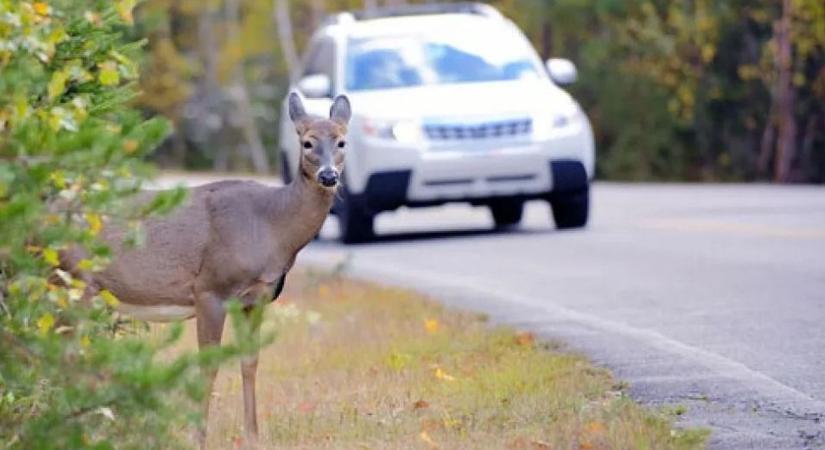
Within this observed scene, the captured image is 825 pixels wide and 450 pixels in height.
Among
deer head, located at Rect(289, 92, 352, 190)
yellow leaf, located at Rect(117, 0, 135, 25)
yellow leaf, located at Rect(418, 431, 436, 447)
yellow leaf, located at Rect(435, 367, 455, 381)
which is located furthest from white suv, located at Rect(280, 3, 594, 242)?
yellow leaf, located at Rect(117, 0, 135, 25)

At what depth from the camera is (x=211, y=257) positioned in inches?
423

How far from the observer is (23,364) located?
7.59 m

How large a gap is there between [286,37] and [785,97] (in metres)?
32.4

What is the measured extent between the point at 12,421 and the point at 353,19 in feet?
54.7

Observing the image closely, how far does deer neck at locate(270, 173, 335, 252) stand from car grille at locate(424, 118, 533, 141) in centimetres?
1039

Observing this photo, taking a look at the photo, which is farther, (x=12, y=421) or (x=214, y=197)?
(x=214, y=197)

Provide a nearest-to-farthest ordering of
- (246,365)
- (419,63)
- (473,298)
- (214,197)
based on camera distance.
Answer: (246,365) < (214,197) < (473,298) < (419,63)

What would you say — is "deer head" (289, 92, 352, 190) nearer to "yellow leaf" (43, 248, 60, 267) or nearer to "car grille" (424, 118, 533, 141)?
"yellow leaf" (43, 248, 60, 267)

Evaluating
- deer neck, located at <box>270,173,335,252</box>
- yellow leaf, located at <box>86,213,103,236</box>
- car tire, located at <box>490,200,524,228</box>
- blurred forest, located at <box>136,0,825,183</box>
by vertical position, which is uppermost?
yellow leaf, located at <box>86,213,103,236</box>

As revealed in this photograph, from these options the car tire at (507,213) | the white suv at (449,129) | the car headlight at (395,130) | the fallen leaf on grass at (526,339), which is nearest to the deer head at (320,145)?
the fallen leaf on grass at (526,339)

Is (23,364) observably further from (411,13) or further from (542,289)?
(411,13)

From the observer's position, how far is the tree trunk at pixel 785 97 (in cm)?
3984

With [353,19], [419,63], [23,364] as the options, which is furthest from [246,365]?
[353,19]

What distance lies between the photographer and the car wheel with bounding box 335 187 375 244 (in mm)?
22047
